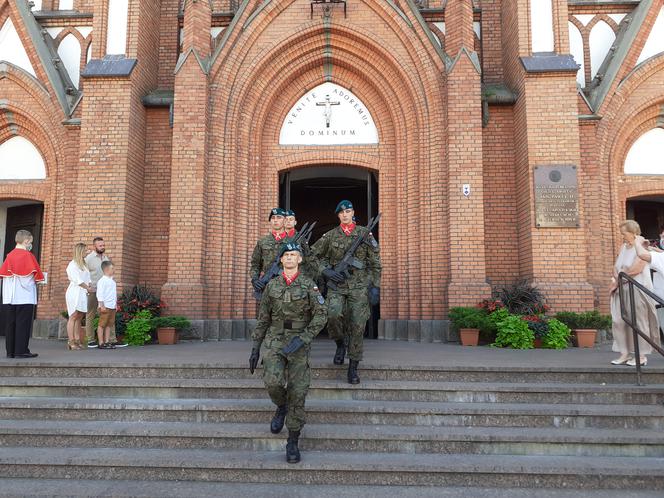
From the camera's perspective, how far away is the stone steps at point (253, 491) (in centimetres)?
374

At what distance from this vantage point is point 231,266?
10164mm

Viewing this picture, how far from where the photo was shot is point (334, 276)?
18.5ft

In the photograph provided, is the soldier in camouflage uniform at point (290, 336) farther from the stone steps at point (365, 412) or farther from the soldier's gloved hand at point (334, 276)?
the soldier's gloved hand at point (334, 276)

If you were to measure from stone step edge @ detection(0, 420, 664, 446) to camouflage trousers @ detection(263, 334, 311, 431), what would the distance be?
515 millimetres

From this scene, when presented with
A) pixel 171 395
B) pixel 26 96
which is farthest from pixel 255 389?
pixel 26 96

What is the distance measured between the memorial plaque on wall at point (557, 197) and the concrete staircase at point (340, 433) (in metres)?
4.37

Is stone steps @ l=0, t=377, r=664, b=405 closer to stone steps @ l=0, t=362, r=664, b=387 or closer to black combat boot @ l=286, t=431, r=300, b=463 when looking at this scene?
stone steps @ l=0, t=362, r=664, b=387

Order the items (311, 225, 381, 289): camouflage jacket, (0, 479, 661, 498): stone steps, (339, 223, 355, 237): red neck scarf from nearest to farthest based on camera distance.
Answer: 1. (0, 479, 661, 498): stone steps
2. (311, 225, 381, 289): camouflage jacket
3. (339, 223, 355, 237): red neck scarf

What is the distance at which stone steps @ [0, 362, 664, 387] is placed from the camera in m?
5.51

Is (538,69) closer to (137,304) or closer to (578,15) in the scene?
(578,15)

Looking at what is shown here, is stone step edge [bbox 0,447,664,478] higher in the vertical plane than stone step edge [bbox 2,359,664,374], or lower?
lower

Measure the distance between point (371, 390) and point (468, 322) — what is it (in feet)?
12.6

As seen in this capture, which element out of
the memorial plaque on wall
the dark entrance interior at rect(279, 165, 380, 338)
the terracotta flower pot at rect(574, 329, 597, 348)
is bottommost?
the terracotta flower pot at rect(574, 329, 597, 348)

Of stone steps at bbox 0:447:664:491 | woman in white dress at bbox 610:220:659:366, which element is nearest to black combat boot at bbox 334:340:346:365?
stone steps at bbox 0:447:664:491
